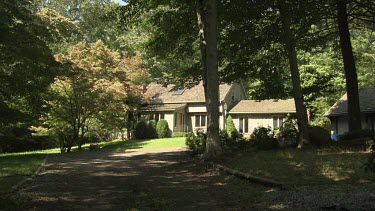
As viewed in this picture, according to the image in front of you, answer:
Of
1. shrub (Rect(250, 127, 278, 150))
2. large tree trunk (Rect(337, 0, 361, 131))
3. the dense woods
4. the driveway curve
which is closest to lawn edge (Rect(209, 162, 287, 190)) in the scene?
the driveway curve

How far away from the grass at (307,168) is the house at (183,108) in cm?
2583

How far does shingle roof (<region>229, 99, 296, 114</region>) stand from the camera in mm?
37781

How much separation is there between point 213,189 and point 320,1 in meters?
10.9

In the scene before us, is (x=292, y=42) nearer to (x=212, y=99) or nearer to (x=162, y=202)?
(x=212, y=99)

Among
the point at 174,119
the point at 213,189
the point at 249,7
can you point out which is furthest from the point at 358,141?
the point at 174,119

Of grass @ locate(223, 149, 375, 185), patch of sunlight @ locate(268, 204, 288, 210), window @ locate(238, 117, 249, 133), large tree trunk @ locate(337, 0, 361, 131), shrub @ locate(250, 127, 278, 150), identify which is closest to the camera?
patch of sunlight @ locate(268, 204, 288, 210)

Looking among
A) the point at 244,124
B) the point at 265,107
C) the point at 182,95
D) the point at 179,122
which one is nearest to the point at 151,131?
the point at 179,122

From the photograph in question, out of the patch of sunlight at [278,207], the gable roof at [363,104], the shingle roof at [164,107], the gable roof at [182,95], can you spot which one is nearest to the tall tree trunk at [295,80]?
the patch of sunlight at [278,207]

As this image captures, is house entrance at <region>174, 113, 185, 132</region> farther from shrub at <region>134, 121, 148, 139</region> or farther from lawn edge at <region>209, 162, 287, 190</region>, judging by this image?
lawn edge at <region>209, 162, 287, 190</region>

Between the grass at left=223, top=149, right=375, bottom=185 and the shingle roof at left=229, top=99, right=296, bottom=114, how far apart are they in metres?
25.3

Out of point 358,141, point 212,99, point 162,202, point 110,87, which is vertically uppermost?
point 110,87

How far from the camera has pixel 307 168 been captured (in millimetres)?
9820

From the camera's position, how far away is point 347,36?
696 inches

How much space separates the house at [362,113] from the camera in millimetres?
25220
